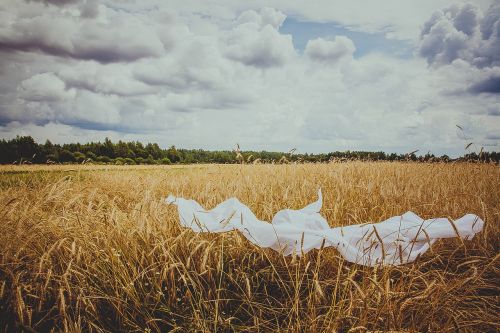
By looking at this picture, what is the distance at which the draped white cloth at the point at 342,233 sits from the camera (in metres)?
2.12

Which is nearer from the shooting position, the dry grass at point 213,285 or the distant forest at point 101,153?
the dry grass at point 213,285

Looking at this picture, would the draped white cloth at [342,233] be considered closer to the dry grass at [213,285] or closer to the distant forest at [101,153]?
the dry grass at [213,285]

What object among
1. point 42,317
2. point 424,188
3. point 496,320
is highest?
point 424,188

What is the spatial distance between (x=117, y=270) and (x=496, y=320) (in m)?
2.49

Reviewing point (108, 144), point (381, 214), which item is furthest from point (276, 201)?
point (108, 144)

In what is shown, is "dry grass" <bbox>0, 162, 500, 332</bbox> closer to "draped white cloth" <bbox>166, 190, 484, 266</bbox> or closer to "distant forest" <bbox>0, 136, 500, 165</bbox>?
"draped white cloth" <bbox>166, 190, 484, 266</bbox>

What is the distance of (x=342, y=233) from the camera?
224 centimetres

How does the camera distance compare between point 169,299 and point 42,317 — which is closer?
point 169,299

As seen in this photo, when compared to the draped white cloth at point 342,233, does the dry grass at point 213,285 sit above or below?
below

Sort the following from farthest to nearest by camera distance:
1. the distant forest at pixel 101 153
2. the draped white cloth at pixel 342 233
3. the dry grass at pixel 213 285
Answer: the distant forest at pixel 101 153 → the draped white cloth at pixel 342 233 → the dry grass at pixel 213 285

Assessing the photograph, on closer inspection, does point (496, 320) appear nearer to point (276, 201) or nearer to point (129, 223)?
point (276, 201)

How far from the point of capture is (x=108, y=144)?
3869cm

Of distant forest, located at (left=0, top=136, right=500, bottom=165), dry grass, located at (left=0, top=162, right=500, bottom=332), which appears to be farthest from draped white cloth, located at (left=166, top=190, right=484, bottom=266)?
distant forest, located at (left=0, top=136, right=500, bottom=165)

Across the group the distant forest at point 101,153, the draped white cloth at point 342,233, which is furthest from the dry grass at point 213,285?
the distant forest at point 101,153
